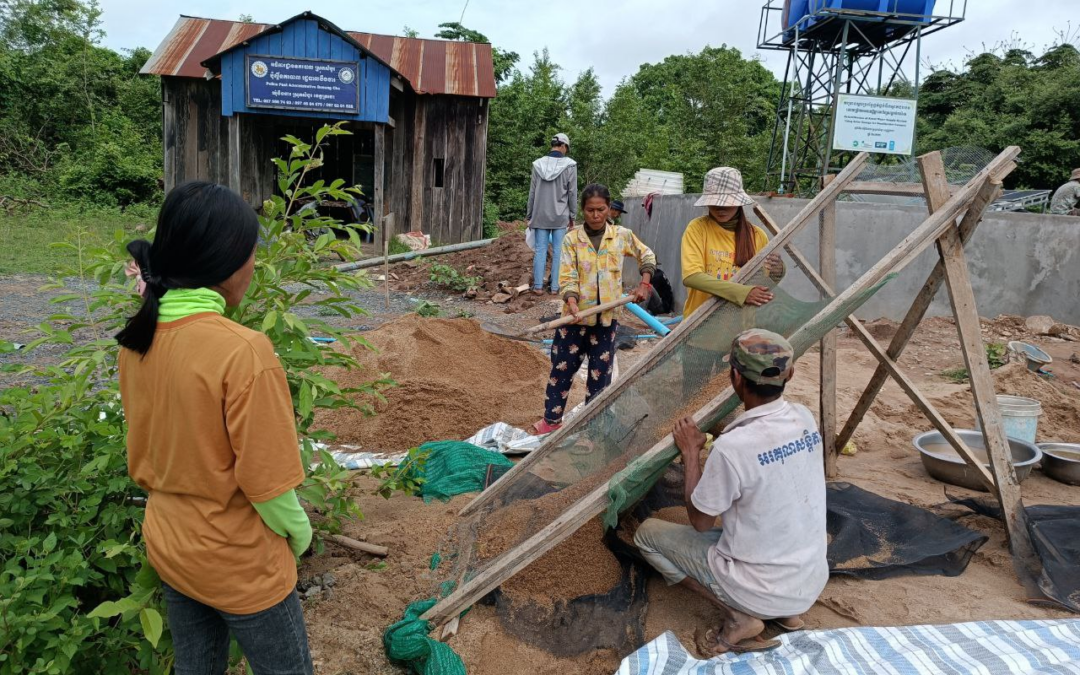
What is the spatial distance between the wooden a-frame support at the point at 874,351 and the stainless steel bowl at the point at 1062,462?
4.06ft

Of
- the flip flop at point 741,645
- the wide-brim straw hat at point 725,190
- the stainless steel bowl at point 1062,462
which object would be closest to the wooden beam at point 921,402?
the wide-brim straw hat at point 725,190

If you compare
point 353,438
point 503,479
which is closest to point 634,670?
point 503,479

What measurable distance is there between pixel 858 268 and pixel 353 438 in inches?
275

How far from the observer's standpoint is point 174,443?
1.55 m

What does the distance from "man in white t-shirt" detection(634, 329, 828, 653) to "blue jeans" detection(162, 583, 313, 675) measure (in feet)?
4.48

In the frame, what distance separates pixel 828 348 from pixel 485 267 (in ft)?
27.7

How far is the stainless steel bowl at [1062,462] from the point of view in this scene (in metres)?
4.14

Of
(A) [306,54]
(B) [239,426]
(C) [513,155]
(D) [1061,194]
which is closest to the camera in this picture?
(B) [239,426]

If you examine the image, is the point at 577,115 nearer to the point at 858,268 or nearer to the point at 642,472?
the point at 858,268

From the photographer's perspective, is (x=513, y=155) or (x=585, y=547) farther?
(x=513, y=155)

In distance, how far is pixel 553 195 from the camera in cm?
949

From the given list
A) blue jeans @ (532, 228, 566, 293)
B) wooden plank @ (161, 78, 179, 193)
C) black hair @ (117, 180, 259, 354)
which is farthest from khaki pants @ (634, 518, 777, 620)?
wooden plank @ (161, 78, 179, 193)

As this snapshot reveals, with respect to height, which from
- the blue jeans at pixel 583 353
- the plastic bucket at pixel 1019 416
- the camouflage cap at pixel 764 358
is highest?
the camouflage cap at pixel 764 358

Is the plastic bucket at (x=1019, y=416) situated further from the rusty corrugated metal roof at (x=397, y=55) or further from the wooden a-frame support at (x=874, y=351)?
the rusty corrugated metal roof at (x=397, y=55)
